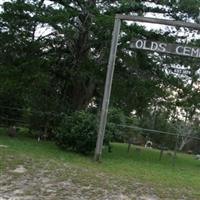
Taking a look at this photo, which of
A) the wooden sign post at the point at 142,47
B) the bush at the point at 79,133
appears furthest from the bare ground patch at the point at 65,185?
the bush at the point at 79,133

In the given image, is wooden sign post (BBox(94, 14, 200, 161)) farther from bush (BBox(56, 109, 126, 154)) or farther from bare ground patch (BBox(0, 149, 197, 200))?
bare ground patch (BBox(0, 149, 197, 200))

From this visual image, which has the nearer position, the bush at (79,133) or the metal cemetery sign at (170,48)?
the metal cemetery sign at (170,48)

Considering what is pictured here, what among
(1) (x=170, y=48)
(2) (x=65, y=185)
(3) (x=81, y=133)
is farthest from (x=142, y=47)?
(2) (x=65, y=185)

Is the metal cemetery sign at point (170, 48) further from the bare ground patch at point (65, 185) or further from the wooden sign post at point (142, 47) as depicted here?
the bare ground patch at point (65, 185)

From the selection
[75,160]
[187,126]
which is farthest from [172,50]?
[187,126]

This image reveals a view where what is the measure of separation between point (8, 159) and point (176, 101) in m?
10.4

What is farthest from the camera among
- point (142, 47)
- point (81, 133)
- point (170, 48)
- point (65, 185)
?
point (81, 133)

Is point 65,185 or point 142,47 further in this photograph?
point 142,47

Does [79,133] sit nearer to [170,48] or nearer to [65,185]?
[170,48]

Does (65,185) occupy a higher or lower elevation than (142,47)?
lower

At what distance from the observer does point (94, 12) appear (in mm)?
17125

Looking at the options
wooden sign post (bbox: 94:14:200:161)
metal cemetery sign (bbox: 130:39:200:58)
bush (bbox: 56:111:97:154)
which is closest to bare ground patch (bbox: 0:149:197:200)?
wooden sign post (bbox: 94:14:200:161)

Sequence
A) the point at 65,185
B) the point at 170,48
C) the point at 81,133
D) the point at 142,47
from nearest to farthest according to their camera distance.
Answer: the point at 65,185 → the point at 170,48 → the point at 142,47 → the point at 81,133

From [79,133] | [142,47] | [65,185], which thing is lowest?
[65,185]
